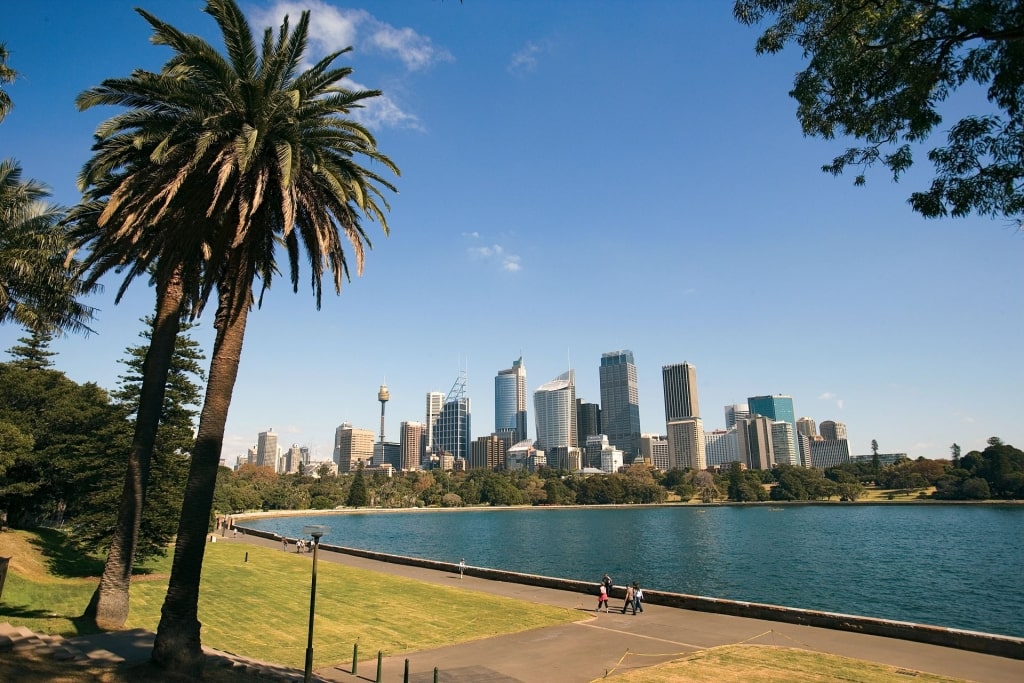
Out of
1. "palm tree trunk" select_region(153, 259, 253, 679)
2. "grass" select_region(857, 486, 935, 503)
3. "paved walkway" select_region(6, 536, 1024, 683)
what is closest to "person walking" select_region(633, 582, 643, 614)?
"paved walkway" select_region(6, 536, 1024, 683)

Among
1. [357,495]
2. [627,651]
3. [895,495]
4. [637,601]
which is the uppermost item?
[357,495]

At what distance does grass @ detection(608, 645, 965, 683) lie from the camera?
16.9 meters

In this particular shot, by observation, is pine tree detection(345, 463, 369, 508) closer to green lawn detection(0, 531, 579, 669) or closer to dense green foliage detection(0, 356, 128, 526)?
dense green foliage detection(0, 356, 128, 526)

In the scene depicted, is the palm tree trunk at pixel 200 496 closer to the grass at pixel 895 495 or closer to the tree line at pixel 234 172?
the tree line at pixel 234 172

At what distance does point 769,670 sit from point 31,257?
28811 mm

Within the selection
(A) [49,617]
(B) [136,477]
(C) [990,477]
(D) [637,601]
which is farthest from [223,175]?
(C) [990,477]

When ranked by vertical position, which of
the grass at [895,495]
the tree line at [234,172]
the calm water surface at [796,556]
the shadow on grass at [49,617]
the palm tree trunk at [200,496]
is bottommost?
the calm water surface at [796,556]

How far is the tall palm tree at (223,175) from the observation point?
15891mm

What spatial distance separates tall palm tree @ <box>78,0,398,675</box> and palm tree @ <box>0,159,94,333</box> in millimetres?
6160

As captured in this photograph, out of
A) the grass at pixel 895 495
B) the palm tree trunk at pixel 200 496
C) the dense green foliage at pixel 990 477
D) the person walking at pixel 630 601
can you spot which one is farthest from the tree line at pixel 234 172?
the grass at pixel 895 495

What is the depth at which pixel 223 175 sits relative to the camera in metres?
15.5

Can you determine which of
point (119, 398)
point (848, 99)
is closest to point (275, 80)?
point (848, 99)

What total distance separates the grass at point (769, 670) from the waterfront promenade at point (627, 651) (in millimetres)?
775

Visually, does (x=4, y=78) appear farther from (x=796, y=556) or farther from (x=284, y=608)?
(x=796, y=556)
